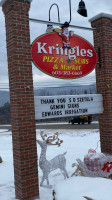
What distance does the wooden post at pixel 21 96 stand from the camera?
5379 mm

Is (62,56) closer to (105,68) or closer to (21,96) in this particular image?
(105,68)

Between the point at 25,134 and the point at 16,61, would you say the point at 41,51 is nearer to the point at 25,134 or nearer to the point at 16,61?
the point at 16,61

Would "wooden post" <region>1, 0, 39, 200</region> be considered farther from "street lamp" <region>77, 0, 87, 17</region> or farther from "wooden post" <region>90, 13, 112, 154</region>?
"wooden post" <region>90, 13, 112, 154</region>

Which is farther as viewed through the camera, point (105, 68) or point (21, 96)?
point (105, 68)

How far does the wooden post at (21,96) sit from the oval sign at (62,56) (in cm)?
44

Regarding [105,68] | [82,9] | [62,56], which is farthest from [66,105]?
[82,9]

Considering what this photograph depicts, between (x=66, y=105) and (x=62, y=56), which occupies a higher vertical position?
(x=62, y=56)

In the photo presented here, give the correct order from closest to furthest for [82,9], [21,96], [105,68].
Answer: [21,96], [82,9], [105,68]

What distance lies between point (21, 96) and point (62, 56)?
6.01 ft

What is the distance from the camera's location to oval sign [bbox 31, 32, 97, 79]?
5.96m

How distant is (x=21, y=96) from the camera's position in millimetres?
5438

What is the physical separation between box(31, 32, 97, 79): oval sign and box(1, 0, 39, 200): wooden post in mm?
439

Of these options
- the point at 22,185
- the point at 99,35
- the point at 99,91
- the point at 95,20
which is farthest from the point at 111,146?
the point at 95,20

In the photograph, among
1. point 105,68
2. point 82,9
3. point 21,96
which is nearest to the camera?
point 21,96
